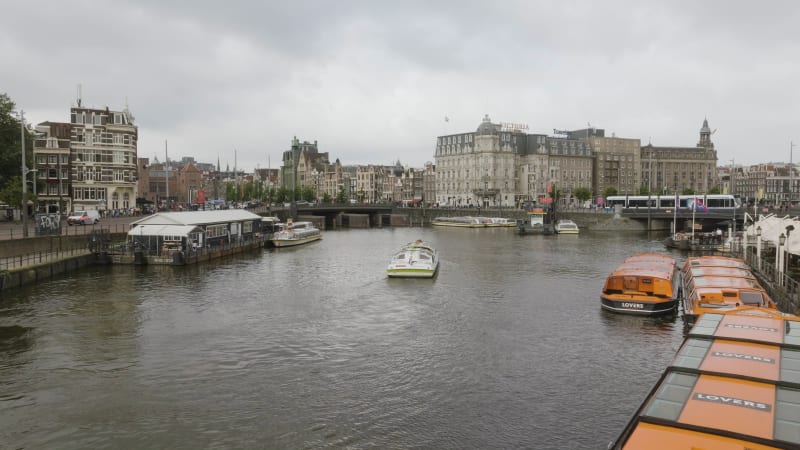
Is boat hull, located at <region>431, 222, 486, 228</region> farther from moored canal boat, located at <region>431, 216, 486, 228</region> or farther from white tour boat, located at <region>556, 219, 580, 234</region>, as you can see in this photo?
white tour boat, located at <region>556, 219, 580, 234</region>

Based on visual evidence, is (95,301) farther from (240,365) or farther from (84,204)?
(84,204)

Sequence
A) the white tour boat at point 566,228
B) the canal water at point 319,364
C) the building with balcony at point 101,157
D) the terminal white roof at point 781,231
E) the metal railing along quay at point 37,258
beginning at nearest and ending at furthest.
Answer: the canal water at point 319,364, the terminal white roof at point 781,231, the metal railing along quay at point 37,258, the building with balcony at point 101,157, the white tour boat at point 566,228

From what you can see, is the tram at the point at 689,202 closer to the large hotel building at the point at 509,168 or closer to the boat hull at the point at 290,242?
the large hotel building at the point at 509,168

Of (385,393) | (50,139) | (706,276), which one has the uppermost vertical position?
(50,139)

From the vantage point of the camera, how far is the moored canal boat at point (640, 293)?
3481 centimetres

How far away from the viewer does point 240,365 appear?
25578mm

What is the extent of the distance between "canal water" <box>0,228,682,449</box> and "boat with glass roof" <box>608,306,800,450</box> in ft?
14.4

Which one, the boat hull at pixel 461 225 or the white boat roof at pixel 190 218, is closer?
the white boat roof at pixel 190 218

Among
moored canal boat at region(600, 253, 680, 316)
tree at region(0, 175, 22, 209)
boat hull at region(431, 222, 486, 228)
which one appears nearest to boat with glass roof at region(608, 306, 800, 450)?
moored canal boat at region(600, 253, 680, 316)

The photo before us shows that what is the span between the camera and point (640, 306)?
114 feet

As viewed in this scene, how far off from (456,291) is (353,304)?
8.91m

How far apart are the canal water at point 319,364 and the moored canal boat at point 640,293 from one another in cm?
97

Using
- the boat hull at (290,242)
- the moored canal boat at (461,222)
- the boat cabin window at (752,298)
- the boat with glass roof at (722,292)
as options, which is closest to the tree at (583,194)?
the moored canal boat at (461,222)

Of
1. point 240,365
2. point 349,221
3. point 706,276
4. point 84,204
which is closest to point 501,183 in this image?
point 349,221
